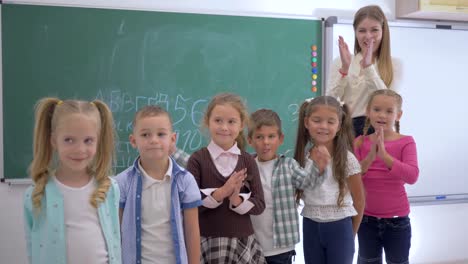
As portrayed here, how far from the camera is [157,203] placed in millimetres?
1648

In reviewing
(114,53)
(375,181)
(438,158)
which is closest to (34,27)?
(114,53)

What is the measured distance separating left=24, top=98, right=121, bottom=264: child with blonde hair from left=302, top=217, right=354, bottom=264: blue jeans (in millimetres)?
890

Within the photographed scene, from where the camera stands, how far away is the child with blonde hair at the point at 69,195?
4.77 ft

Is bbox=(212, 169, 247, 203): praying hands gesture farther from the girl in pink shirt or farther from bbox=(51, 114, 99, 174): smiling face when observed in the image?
the girl in pink shirt

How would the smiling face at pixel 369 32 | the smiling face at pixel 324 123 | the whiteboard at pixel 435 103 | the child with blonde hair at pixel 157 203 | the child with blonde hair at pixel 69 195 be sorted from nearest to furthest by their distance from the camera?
the child with blonde hair at pixel 69 195, the child with blonde hair at pixel 157 203, the smiling face at pixel 324 123, the smiling face at pixel 369 32, the whiteboard at pixel 435 103

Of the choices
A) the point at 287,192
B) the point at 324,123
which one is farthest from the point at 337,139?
the point at 287,192

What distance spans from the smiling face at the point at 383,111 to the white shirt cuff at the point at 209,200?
0.92 m

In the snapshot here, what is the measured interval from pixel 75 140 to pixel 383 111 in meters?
1.44

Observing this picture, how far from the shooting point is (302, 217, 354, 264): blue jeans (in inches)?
75.4

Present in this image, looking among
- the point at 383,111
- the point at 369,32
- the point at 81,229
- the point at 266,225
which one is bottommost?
the point at 266,225

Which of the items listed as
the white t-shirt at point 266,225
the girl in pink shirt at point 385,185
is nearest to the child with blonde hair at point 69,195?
the white t-shirt at point 266,225

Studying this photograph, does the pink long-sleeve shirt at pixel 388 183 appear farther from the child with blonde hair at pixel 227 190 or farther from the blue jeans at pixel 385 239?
the child with blonde hair at pixel 227 190

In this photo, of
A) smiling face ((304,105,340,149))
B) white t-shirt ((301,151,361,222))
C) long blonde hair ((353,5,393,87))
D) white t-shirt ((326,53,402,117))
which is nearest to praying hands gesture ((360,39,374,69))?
white t-shirt ((326,53,402,117))

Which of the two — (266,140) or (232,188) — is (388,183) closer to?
(266,140)
